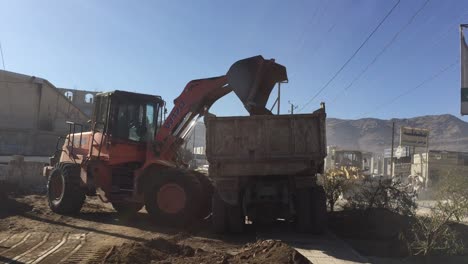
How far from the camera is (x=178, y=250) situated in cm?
870

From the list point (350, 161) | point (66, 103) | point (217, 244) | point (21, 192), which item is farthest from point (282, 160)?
point (350, 161)

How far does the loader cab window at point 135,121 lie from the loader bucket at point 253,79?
316 centimetres

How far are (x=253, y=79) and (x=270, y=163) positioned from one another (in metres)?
2.33

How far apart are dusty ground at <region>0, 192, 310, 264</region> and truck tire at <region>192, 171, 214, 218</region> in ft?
1.34

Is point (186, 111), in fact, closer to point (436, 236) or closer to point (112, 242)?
point (112, 242)

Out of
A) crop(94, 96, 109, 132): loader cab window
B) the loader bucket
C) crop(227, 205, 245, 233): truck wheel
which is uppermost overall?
the loader bucket

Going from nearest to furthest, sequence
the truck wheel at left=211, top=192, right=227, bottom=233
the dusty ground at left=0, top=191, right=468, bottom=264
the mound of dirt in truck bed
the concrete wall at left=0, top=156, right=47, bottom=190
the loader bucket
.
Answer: the mound of dirt in truck bed < the dusty ground at left=0, top=191, right=468, bottom=264 < the truck wheel at left=211, top=192, right=227, bottom=233 < the loader bucket < the concrete wall at left=0, top=156, right=47, bottom=190

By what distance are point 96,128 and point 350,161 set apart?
38.2m

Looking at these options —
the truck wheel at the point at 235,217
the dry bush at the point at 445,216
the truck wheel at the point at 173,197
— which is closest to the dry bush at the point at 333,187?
the truck wheel at the point at 173,197

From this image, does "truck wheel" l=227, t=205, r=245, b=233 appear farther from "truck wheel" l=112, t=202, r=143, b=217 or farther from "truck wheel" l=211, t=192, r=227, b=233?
"truck wheel" l=112, t=202, r=143, b=217

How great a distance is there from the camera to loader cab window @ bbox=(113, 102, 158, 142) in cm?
1377

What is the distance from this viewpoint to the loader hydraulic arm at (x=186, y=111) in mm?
12977

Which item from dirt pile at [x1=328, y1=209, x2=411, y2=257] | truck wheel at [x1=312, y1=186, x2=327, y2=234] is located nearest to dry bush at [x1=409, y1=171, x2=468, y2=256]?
dirt pile at [x1=328, y1=209, x2=411, y2=257]

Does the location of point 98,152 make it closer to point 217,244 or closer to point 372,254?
point 217,244
